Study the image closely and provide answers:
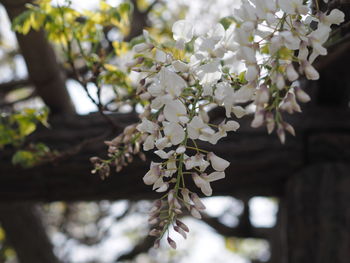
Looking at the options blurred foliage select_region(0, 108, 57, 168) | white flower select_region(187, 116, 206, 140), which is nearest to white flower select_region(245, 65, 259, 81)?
white flower select_region(187, 116, 206, 140)

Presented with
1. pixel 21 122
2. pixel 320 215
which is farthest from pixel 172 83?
pixel 320 215

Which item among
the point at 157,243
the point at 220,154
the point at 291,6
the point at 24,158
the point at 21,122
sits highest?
the point at 291,6

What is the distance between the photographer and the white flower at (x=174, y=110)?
850mm

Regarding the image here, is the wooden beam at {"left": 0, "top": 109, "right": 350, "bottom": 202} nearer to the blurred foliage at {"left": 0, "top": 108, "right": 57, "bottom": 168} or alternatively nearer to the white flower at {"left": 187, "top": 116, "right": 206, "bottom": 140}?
the blurred foliage at {"left": 0, "top": 108, "right": 57, "bottom": 168}

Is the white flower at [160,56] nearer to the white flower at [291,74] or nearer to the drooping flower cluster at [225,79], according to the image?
the drooping flower cluster at [225,79]

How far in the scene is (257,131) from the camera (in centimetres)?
213

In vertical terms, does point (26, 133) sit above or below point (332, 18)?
below

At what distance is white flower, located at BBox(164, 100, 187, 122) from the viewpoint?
850 millimetres

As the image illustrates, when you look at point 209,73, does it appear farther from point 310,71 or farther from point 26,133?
point 26,133

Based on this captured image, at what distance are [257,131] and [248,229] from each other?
4.40ft

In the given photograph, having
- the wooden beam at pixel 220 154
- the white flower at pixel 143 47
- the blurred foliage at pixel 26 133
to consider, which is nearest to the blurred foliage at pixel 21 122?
the blurred foliage at pixel 26 133

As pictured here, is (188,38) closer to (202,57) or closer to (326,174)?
(202,57)

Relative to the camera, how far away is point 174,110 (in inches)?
33.6

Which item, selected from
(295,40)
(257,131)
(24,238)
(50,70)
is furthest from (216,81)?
(24,238)
